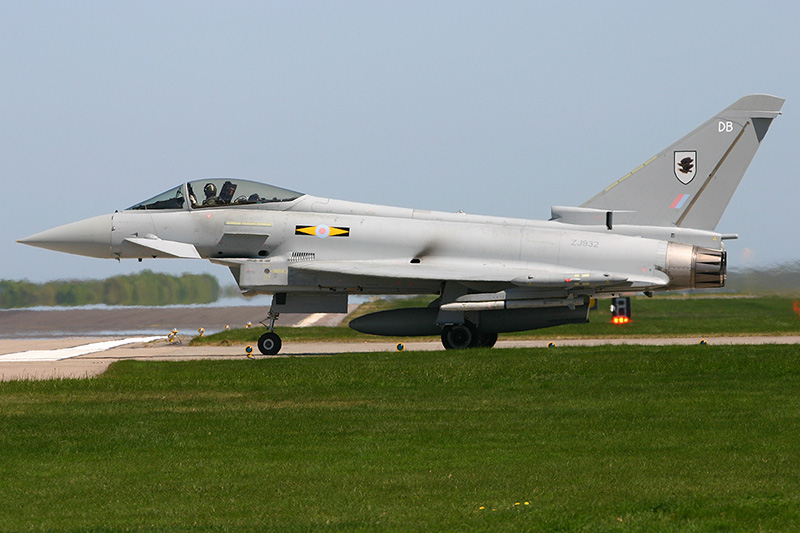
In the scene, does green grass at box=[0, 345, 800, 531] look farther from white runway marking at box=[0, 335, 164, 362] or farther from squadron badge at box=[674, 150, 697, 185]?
white runway marking at box=[0, 335, 164, 362]

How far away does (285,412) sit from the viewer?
11102 mm

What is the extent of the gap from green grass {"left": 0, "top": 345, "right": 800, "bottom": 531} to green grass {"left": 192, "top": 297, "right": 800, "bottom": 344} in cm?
1144

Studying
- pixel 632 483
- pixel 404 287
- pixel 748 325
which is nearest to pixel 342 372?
pixel 404 287

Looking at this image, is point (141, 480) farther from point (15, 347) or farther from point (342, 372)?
point (15, 347)

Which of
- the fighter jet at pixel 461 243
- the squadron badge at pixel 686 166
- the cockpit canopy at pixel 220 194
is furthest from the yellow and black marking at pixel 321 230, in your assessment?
the squadron badge at pixel 686 166

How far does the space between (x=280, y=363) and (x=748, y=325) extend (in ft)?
54.5

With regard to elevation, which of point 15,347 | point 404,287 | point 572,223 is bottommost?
point 15,347

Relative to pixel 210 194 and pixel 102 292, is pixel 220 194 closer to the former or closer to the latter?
pixel 210 194

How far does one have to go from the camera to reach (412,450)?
28.0ft

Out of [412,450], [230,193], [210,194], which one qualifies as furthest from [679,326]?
[412,450]

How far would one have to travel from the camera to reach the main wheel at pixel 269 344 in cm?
2052

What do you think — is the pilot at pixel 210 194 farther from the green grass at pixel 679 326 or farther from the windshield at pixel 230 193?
the green grass at pixel 679 326

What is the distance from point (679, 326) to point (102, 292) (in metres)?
17.6

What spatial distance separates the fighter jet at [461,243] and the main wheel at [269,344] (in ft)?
0.08
